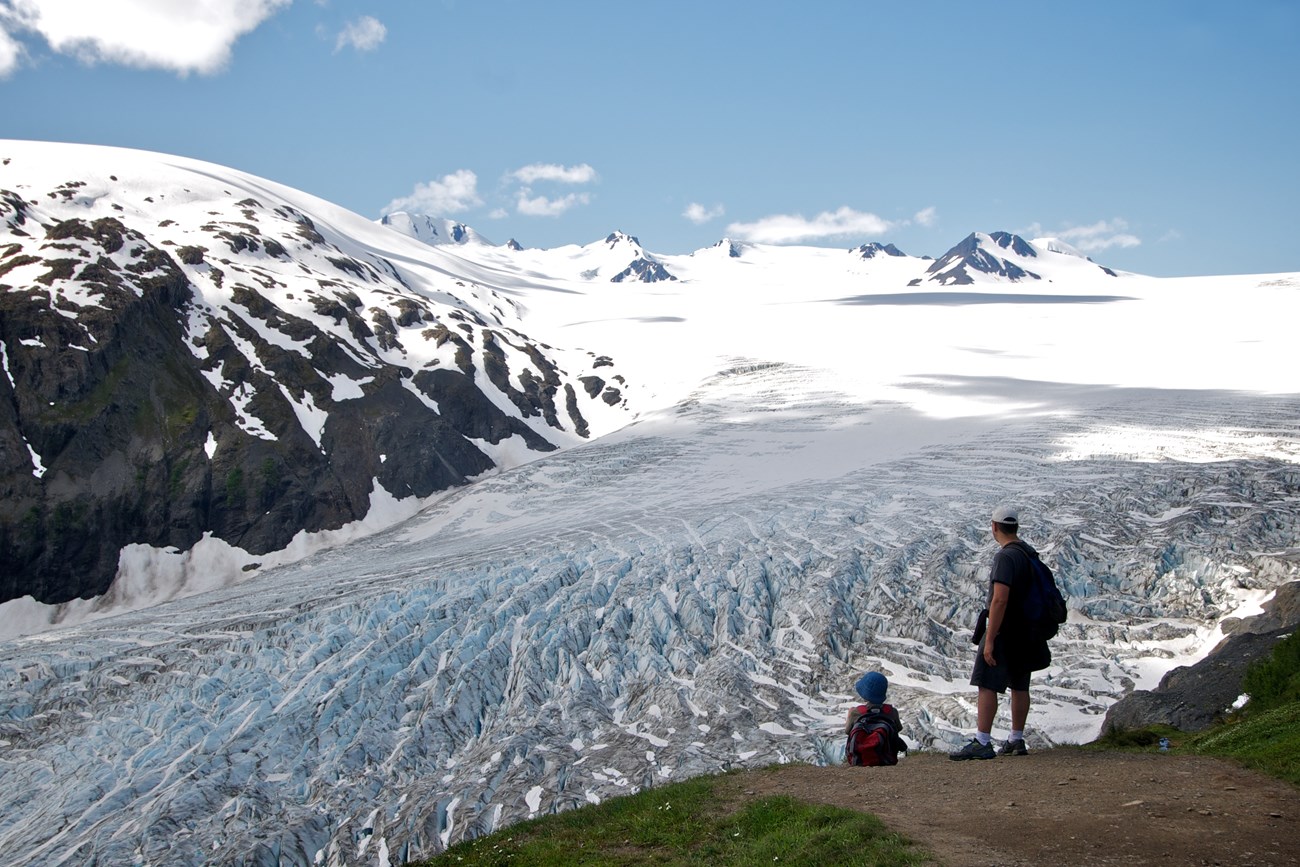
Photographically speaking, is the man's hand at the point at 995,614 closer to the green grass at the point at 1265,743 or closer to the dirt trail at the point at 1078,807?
the dirt trail at the point at 1078,807

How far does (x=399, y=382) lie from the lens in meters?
74.2

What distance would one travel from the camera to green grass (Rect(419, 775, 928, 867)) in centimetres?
768

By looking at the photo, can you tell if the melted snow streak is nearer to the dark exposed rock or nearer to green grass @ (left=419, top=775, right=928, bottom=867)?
the dark exposed rock

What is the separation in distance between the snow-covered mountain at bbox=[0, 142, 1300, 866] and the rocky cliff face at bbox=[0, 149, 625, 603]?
14.2 meters

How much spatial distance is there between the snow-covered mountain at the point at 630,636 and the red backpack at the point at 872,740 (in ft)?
41.3

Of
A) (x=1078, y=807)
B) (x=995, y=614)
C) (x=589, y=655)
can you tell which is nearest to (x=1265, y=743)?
(x=995, y=614)

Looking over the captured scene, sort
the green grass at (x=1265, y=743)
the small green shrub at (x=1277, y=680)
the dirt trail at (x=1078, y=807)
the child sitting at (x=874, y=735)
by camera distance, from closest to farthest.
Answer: the dirt trail at (x=1078, y=807), the green grass at (x=1265, y=743), the child sitting at (x=874, y=735), the small green shrub at (x=1277, y=680)

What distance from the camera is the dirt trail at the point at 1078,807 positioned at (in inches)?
271

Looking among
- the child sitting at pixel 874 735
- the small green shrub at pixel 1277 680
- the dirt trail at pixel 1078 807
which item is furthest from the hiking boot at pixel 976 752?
the small green shrub at pixel 1277 680

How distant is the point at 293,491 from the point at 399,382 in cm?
1598

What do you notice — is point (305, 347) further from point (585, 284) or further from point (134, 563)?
point (585, 284)

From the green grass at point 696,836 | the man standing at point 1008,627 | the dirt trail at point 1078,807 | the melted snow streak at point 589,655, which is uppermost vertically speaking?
the man standing at point 1008,627

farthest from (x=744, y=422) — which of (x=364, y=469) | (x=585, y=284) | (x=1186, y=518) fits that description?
(x=585, y=284)

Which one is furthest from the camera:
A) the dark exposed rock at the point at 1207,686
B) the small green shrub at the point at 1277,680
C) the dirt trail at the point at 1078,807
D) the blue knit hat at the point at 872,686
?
the dark exposed rock at the point at 1207,686
